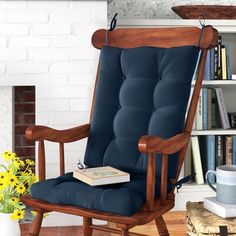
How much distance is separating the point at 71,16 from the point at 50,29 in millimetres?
141

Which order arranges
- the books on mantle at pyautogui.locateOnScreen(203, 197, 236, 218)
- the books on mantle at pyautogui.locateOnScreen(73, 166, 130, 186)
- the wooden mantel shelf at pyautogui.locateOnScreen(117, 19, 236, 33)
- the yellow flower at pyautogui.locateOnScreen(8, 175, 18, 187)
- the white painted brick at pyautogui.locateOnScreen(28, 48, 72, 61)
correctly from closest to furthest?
1. the books on mantle at pyautogui.locateOnScreen(203, 197, 236, 218)
2. the books on mantle at pyautogui.locateOnScreen(73, 166, 130, 186)
3. the yellow flower at pyautogui.locateOnScreen(8, 175, 18, 187)
4. the white painted brick at pyautogui.locateOnScreen(28, 48, 72, 61)
5. the wooden mantel shelf at pyautogui.locateOnScreen(117, 19, 236, 33)

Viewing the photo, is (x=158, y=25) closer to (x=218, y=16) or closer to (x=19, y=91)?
(x=218, y=16)

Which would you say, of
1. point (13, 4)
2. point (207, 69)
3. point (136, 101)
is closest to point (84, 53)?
point (13, 4)

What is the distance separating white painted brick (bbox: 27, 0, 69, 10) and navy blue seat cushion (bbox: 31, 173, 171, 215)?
1201 mm

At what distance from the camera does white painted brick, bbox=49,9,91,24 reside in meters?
2.97

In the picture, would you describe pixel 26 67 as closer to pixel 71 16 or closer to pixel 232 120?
pixel 71 16

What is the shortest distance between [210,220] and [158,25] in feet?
5.61

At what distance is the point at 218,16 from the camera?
11.0ft

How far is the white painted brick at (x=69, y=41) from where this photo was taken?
2.98 meters

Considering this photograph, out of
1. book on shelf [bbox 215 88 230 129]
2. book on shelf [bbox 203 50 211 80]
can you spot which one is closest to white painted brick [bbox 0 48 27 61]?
book on shelf [bbox 203 50 211 80]

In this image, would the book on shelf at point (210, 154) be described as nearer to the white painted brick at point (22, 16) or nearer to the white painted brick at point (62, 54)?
the white painted brick at point (62, 54)

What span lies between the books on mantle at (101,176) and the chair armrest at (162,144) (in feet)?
0.64

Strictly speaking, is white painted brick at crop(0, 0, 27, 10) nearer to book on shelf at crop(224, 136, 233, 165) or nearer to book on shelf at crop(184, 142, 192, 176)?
book on shelf at crop(184, 142, 192, 176)

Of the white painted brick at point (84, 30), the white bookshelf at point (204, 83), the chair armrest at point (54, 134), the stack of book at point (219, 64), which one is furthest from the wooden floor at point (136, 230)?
the white painted brick at point (84, 30)
